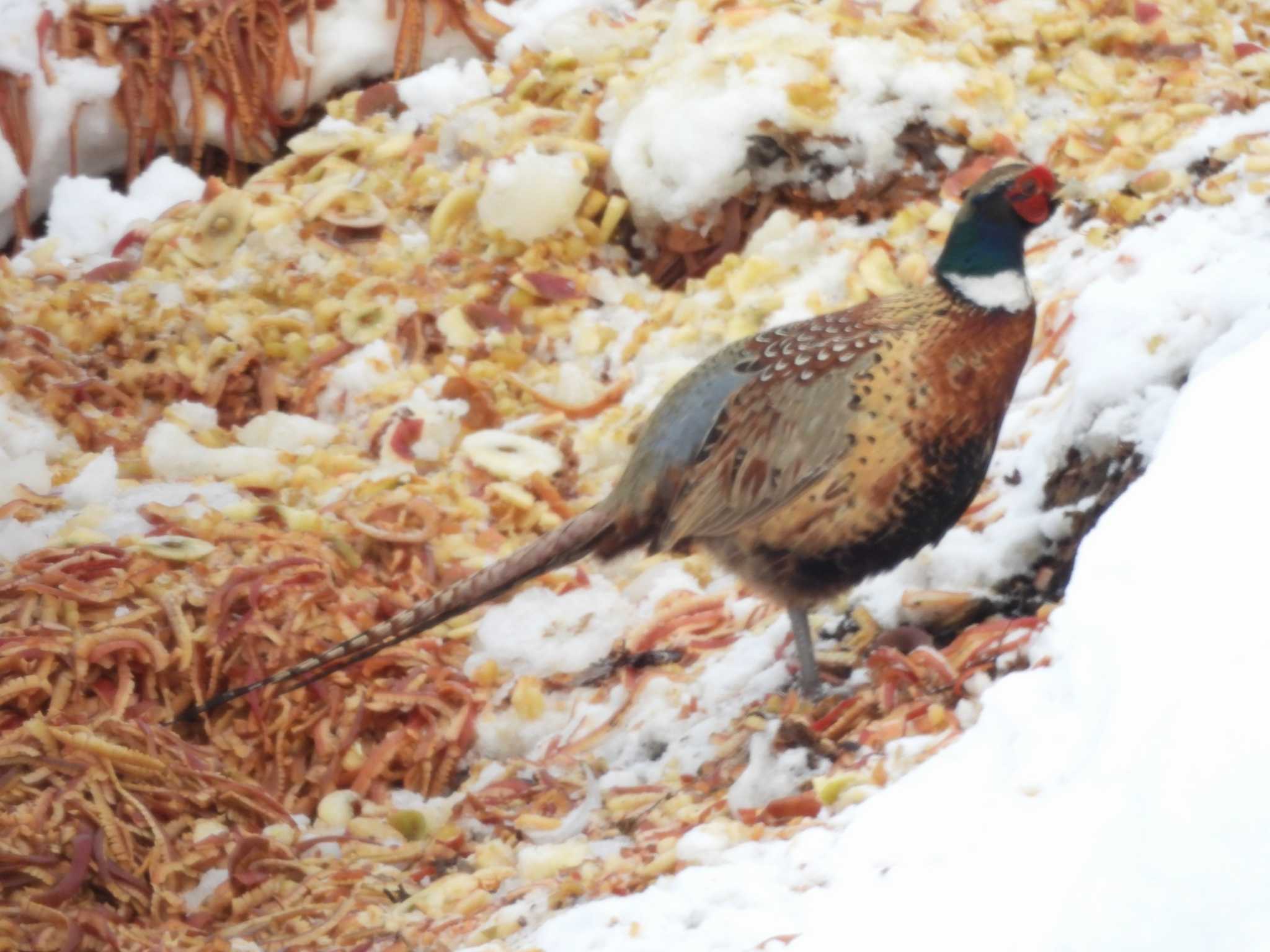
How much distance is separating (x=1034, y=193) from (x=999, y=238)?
0.34ft

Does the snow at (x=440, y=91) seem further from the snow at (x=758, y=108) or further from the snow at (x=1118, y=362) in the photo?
the snow at (x=1118, y=362)

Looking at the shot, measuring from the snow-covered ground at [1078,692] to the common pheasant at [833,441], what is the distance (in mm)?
310

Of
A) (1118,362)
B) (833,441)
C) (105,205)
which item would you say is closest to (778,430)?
(833,441)

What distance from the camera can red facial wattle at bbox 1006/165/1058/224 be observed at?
296cm

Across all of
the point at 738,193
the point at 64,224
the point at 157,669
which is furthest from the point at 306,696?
the point at 64,224

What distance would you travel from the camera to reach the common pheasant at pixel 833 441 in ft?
9.54

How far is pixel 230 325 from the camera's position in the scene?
15.6 feet

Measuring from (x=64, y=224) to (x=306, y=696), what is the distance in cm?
250

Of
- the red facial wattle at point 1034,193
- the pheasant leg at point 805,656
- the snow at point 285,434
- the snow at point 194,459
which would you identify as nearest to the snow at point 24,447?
→ the snow at point 194,459

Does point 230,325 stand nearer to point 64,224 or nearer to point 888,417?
point 64,224

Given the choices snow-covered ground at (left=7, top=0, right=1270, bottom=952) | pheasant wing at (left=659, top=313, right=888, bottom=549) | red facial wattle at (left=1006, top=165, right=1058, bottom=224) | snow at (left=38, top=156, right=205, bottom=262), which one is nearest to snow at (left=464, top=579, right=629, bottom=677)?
snow-covered ground at (left=7, top=0, right=1270, bottom=952)

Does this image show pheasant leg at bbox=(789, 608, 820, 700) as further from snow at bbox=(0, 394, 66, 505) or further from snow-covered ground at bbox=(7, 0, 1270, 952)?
snow at bbox=(0, 394, 66, 505)

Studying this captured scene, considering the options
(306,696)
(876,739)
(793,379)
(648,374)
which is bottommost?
(306,696)

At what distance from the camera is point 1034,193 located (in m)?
2.98
